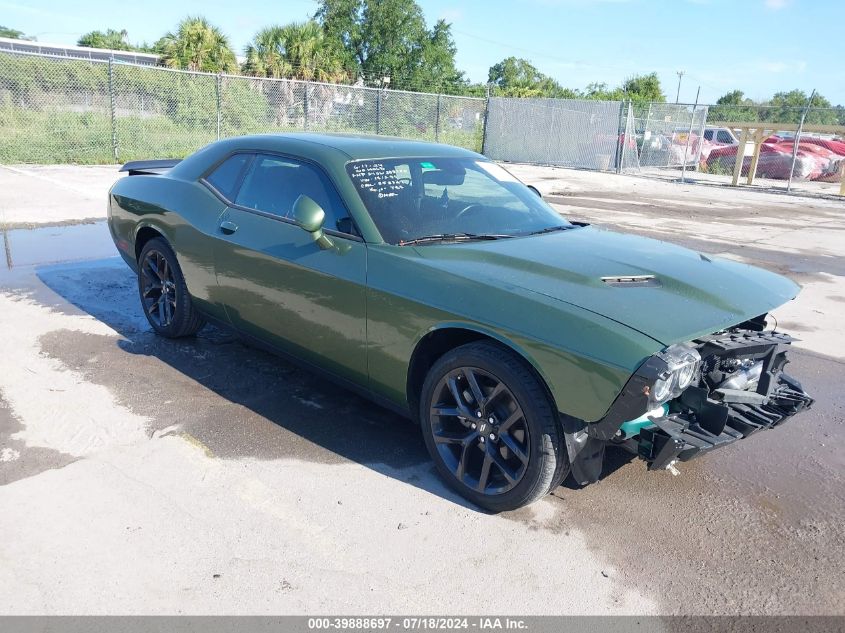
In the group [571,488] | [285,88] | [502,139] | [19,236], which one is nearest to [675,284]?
[571,488]

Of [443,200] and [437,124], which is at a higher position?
[437,124]

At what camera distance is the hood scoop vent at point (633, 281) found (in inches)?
122

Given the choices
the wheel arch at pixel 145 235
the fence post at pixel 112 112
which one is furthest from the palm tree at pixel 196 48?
the wheel arch at pixel 145 235

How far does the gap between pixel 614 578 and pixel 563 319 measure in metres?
1.04

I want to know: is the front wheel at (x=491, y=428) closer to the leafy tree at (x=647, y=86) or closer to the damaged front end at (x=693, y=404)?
the damaged front end at (x=693, y=404)

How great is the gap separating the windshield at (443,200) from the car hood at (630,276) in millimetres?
187

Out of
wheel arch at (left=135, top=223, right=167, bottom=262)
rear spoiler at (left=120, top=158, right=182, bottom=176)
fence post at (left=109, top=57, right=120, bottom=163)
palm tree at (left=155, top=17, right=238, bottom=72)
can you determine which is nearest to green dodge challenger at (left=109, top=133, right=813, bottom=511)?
wheel arch at (left=135, top=223, right=167, bottom=262)

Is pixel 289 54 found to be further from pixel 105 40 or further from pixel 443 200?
pixel 105 40

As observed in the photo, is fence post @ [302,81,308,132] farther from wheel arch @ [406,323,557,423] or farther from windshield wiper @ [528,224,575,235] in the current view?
wheel arch @ [406,323,557,423]

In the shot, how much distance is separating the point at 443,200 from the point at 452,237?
39 cm

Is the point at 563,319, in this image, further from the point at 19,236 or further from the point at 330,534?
the point at 19,236

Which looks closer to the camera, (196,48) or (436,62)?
(196,48)

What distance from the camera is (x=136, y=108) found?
17.7 meters

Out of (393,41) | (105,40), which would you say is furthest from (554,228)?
(105,40)
